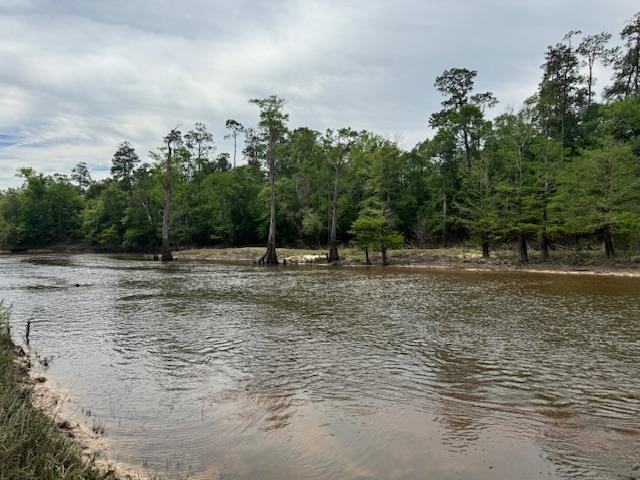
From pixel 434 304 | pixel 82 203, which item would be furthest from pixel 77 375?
pixel 82 203

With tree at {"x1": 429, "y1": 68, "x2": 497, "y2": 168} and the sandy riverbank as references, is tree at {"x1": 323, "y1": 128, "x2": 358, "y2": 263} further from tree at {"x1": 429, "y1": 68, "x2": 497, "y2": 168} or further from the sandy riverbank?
the sandy riverbank

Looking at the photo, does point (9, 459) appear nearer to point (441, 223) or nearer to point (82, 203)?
point (441, 223)

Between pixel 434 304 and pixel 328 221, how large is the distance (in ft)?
124

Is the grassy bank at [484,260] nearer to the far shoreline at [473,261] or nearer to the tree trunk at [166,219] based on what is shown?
the far shoreline at [473,261]

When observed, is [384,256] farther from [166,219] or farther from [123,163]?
[123,163]

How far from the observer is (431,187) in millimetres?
49125

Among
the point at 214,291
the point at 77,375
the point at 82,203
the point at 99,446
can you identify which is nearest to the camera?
the point at 99,446

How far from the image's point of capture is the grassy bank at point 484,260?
29.3m

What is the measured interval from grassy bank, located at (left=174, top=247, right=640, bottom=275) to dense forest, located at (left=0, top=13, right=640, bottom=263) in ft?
4.02

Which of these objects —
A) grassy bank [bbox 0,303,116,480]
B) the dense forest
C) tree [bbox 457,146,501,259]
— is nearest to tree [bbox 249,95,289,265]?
the dense forest

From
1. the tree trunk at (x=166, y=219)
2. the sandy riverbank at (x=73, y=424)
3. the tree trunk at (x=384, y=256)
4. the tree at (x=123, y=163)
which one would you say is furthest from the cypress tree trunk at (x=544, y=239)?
the tree at (x=123, y=163)

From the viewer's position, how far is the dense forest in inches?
1297

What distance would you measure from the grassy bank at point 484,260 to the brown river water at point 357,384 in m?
14.0

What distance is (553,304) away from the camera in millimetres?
16359
